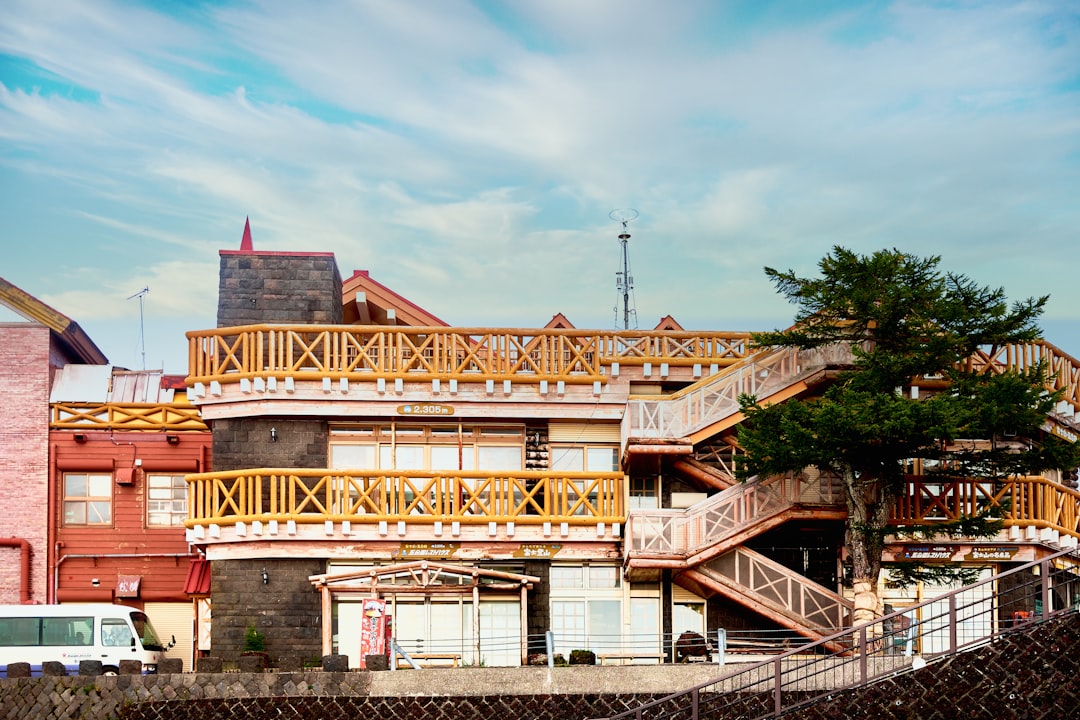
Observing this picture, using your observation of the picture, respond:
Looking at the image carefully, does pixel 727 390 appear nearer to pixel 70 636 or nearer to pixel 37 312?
pixel 70 636

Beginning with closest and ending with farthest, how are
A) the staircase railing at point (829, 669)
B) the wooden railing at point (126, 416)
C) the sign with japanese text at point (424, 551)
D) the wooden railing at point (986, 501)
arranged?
the staircase railing at point (829, 669) → the wooden railing at point (986, 501) → the sign with japanese text at point (424, 551) → the wooden railing at point (126, 416)

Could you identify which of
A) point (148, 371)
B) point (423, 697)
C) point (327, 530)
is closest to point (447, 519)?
point (327, 530)

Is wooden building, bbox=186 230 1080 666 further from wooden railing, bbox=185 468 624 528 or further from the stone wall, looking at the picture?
the stone wall

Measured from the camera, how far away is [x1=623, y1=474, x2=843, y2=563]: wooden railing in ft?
112

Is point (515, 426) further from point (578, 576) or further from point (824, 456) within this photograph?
point (824, 456)

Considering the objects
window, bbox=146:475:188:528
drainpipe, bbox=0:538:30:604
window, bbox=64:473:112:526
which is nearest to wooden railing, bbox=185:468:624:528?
window, bbox=146:475:188:528

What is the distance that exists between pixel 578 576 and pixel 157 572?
1114 cm

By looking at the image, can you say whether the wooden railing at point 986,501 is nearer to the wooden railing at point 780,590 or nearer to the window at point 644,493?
the wooden railing at point 780,590

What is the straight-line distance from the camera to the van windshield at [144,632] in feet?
119

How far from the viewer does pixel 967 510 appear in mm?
35406

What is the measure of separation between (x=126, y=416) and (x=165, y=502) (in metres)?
2.41

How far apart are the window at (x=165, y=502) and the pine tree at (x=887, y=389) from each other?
15.4 meters

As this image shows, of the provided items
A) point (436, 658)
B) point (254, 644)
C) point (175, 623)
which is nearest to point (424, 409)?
point (436, 658)

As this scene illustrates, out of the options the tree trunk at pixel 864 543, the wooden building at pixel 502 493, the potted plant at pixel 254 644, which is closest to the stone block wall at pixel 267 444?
the wooden building at pixel 502 493
